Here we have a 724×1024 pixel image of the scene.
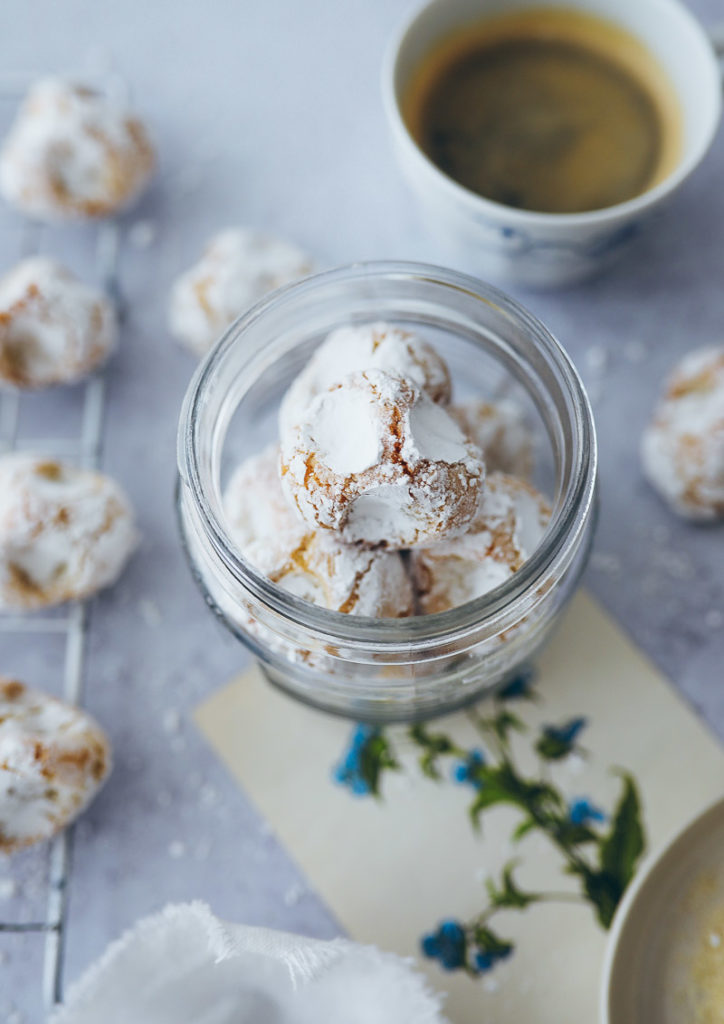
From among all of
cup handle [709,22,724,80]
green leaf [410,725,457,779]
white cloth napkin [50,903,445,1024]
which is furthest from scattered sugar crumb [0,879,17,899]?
cup handle [709,22,724,80]

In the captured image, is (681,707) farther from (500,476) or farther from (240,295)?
(240,295)

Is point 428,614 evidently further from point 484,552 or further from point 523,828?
point 523,828

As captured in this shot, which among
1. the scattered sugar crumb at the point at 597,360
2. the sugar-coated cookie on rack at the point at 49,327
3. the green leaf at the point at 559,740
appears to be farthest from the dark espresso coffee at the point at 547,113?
the green leaf at the point at 559,740

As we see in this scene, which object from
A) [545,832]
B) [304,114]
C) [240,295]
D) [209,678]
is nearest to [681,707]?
[545,832]

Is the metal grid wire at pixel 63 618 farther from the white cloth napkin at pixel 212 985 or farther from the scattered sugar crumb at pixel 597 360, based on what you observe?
the scattered sugar crumb at pixel 597 360

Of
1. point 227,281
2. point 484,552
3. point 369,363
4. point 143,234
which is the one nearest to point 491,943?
point 484,552

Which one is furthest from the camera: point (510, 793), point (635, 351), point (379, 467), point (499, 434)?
point (635, 351)

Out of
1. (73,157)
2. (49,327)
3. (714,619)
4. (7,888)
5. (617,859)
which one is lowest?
(7,888)
